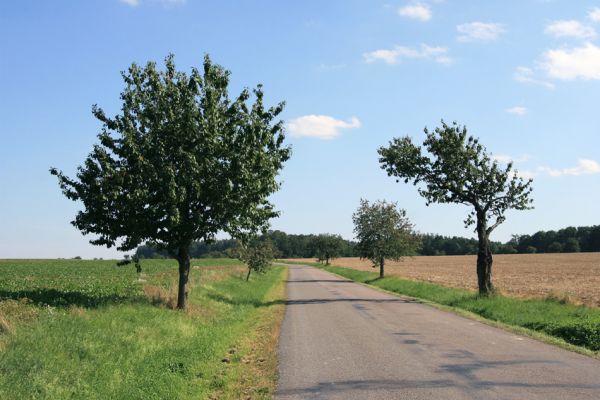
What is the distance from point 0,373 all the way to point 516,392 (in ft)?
26.4

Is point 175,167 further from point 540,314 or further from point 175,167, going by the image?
point 540,314

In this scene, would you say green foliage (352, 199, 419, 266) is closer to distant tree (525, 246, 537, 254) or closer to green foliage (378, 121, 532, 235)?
green foliage (378, 121, 532, 235)

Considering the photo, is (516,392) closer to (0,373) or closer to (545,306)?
(0,373)

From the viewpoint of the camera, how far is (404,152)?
97.0 feet

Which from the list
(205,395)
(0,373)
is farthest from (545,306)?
(0,373)

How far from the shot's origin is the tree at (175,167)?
1662cm

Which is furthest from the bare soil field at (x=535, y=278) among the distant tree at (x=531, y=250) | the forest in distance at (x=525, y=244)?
the distant tree at (x=531, y=250)

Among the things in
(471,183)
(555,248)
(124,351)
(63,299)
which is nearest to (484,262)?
(471,183)

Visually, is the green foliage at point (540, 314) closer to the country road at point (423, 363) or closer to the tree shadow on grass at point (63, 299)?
the country road at point (423, 363)

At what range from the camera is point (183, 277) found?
18891 millimetres

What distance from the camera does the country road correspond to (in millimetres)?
8156

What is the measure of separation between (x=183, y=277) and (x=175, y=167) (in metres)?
4.37

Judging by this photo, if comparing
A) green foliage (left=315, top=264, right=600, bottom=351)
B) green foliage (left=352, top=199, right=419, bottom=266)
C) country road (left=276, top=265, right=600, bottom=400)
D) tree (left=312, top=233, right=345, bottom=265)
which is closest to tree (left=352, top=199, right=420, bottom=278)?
green foliage (left=352, top=199, right=419, bottom=266)

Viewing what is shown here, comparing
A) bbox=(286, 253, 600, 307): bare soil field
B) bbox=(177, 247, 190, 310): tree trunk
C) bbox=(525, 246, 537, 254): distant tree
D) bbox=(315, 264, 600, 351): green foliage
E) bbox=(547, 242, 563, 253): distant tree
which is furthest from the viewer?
bbox=(525, 246, 537, 254): distant tree
